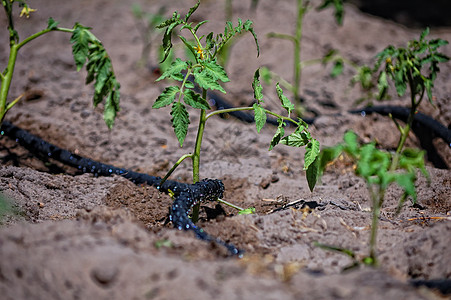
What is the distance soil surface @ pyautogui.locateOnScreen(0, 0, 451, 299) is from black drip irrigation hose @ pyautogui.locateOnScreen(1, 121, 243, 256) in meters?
0.08

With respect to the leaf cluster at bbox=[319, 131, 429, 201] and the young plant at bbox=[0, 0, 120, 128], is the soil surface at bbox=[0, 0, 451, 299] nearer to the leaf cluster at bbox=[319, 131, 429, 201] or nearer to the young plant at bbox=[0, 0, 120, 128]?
the leaf cluster at bbox=[319, 131, 429, 201]

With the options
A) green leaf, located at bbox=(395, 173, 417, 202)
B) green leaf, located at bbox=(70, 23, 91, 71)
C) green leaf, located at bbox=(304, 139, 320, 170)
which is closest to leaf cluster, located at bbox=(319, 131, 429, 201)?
green leaf, located at bbox=(395, 173, 417, 202)

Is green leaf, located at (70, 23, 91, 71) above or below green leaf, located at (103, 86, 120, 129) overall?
above

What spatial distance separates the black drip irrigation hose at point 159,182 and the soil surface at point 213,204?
0.08 meters

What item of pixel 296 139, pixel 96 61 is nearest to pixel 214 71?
pixel 296 139

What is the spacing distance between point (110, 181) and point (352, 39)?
4300 mm

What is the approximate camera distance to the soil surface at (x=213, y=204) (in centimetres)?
144

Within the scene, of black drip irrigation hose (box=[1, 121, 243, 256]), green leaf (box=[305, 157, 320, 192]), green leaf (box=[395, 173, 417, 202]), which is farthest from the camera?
green leaf (box=[305, 157, 320, 192])

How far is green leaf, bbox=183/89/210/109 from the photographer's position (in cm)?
209

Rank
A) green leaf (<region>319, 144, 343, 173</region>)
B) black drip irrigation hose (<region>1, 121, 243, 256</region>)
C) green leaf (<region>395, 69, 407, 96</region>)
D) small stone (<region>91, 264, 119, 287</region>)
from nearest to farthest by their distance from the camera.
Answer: small stone (<region>91, 264, 119, 287</region>) → green leaf (<region>319, 144, 343, 173</region>) → black drip irrigation hose (<region>1, 121, 243, 256</region>) → green leaf (<region>395, 69, 407, 96</region>)

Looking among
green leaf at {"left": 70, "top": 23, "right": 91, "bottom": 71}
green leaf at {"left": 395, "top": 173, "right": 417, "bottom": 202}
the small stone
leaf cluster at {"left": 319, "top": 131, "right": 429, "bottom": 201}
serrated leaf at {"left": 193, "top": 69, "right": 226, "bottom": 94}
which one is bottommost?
the small stone

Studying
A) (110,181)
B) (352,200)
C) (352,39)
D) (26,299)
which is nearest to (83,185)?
(110,181)

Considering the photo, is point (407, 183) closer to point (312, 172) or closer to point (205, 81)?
point (312, 172)

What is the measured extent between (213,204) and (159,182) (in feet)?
1.28
